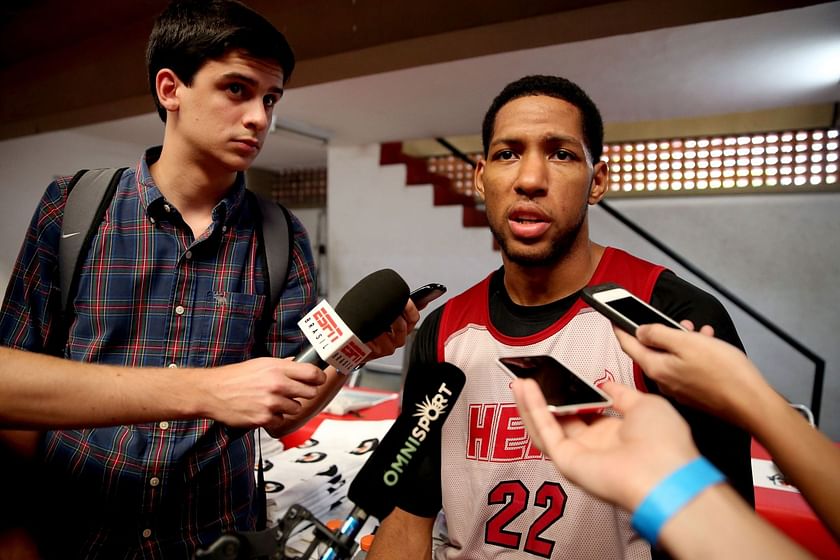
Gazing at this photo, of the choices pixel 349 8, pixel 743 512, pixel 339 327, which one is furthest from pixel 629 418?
pixel 349 8

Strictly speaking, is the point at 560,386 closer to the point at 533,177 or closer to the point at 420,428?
the point at 420,428

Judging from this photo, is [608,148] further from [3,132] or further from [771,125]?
[3,132]

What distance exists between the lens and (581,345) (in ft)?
4.09

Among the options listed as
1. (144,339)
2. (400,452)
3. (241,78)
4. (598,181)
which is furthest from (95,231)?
(598,181)

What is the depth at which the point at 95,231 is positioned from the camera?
1.22 m

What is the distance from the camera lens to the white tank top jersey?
1138 mm

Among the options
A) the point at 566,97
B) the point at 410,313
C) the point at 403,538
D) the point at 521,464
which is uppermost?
the point at 566,97

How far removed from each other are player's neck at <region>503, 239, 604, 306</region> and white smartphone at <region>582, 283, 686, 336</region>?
0.38 meters

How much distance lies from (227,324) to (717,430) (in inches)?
45.2

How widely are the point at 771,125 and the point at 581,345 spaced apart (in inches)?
205

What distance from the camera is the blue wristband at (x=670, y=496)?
0.56 meters

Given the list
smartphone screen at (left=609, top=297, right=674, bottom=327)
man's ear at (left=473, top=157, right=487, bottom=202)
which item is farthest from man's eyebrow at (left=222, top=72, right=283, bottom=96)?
smartphone screen at (left=609, top=297, right=674, bottom=327)

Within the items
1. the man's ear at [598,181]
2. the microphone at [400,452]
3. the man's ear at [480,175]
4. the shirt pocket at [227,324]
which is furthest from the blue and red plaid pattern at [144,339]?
the man's ear at [598,181]

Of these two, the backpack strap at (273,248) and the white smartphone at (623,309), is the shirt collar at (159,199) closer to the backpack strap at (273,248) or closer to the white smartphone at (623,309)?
the backpack strap at (273,248)
